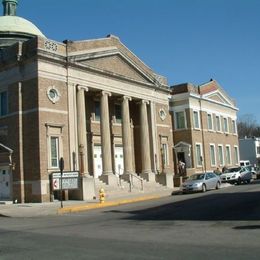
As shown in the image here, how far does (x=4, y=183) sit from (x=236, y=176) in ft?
67.1

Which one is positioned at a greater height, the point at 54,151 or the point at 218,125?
the point at 218,125

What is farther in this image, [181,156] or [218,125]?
[218,125]

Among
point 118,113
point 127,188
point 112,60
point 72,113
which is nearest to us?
point 72,113

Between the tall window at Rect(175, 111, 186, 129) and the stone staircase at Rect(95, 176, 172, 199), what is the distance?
1147 centimetres

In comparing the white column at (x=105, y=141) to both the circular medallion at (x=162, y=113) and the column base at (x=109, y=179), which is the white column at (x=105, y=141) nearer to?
the column base at (x=109, y=179)

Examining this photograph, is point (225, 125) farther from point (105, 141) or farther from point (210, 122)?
point (105, 141)

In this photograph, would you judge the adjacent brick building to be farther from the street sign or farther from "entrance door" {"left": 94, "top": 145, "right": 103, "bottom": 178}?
the street sign

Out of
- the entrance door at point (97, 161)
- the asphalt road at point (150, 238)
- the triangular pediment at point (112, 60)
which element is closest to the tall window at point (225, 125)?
the triangular pediment at point (112, 60)

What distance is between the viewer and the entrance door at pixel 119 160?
3981 cm

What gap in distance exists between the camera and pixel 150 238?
12.6 metres

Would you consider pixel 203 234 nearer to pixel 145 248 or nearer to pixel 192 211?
pixel 145 248

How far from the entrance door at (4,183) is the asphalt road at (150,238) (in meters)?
14.5

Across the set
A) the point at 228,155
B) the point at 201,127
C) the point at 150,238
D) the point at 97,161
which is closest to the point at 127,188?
the point at 97,161

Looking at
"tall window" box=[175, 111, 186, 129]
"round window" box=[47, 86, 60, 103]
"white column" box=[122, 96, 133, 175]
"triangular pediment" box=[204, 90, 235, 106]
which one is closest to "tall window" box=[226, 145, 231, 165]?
"triangular pediment" box=[204, 90, 235, 106]
